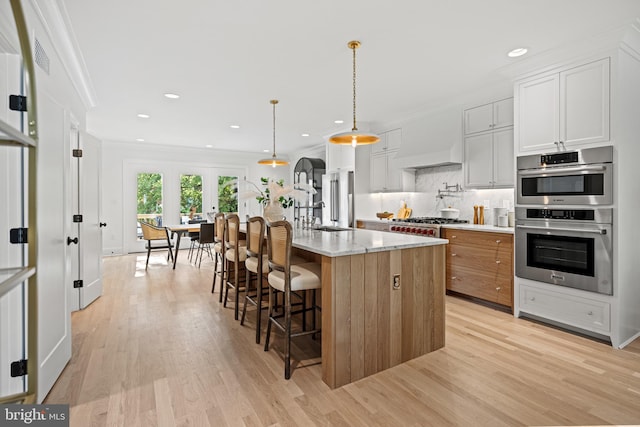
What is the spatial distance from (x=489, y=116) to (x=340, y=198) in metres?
2.79

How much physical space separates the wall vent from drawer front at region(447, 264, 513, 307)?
4.30 meters

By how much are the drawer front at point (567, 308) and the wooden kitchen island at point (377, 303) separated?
1.27 metres

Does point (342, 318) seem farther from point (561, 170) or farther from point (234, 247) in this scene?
point (561, 170)

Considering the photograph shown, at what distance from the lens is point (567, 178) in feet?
9.91

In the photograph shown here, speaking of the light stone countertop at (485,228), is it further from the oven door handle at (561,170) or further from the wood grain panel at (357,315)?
the wood grain panel at (357,315)

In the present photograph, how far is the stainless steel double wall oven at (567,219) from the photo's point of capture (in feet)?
9.20

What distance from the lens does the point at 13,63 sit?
1.69 metres

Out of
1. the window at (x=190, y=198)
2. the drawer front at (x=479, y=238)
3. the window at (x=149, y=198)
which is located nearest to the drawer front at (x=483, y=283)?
the drawer front at (x=479, y=238)

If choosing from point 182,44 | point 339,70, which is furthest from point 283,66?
point 182,44

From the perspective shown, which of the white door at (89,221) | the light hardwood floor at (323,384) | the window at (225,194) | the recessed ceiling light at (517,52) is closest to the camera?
the light hardwood floor at (323,384)

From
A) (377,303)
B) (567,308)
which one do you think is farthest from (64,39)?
(567,308)

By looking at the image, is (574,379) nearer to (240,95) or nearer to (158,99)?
(240,95)

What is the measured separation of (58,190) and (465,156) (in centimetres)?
430

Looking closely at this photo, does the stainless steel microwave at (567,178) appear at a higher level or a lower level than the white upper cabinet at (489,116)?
lower
